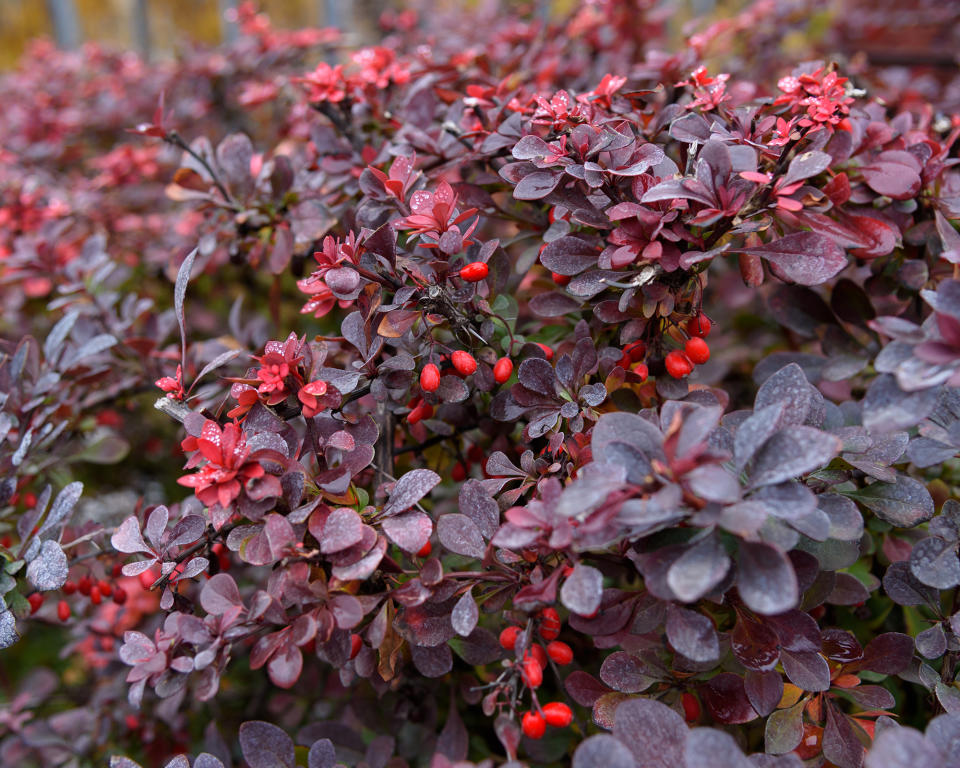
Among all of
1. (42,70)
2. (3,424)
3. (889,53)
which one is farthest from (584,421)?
(889,53)

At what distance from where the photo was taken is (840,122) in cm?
95

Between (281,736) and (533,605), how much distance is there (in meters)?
0.42

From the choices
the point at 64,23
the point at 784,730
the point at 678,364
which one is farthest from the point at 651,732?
the point at 64,23

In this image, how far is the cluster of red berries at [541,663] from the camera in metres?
0.74

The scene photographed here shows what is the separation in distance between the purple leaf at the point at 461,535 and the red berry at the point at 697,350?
1.16 ft

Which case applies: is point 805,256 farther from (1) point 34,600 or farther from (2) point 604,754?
(1) point 34,600

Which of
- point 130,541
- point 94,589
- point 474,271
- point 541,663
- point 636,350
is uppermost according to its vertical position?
point 474,271

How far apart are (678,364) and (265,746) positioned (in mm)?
719

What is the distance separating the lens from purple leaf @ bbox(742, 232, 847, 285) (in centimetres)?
82

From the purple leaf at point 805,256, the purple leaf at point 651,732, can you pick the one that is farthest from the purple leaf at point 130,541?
the purple leaf at point 805,256

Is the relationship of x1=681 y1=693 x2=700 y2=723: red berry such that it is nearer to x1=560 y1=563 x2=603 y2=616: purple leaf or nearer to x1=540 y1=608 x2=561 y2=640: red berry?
x1=540 y1=608 x2=561 y2=640: red berry

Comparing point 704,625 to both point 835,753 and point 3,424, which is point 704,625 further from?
point 3,424

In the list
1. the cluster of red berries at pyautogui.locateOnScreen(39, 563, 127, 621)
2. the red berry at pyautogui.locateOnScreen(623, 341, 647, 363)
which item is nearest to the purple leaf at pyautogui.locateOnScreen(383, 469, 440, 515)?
the red berry at pyautogui.locateOnScreen(623, 341, 647, 363)

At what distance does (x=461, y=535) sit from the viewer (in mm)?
831
